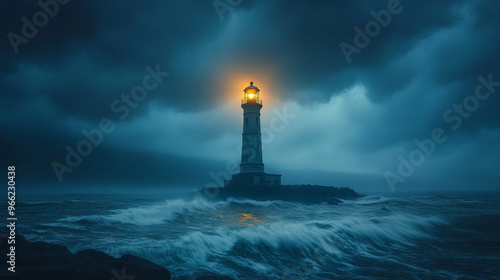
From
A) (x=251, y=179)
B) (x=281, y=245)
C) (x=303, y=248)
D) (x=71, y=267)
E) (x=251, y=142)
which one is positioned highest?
(x=251, y=142)

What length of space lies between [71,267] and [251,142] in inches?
1174

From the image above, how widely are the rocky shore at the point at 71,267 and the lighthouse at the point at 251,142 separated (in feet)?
94.4

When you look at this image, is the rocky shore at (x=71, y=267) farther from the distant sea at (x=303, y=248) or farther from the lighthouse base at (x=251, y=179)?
the lighthouse base at (x=251, y=179)

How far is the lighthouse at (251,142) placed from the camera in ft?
116

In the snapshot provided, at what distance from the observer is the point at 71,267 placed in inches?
235

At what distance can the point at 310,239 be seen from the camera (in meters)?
11.6

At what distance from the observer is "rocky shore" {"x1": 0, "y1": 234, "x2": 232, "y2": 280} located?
5.71m

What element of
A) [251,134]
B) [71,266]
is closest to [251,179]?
[251,134]

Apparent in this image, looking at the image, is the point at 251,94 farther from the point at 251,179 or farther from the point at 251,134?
the point at 251,179

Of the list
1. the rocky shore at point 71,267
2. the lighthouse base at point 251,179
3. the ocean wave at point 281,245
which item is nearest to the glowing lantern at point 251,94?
the lighthouse base at point 251,179

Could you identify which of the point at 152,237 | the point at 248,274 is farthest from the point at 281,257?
the point at 152,237

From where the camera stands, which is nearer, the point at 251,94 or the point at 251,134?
the point at 251,134

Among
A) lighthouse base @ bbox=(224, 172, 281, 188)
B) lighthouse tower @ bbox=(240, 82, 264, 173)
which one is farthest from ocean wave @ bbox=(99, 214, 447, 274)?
lighthouse base @ bbox=(224, 172, 281, 188)

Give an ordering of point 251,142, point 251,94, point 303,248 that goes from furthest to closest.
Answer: point 251,94, point 251,142, point 303,248
